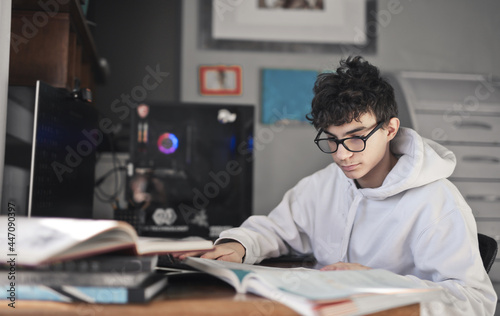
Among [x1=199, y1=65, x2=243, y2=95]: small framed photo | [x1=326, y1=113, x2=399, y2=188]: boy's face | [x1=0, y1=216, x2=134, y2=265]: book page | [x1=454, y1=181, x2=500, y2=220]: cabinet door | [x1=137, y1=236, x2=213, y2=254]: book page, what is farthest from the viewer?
[x1=199, y1=65, x2=243, y2=95]: small framed photo

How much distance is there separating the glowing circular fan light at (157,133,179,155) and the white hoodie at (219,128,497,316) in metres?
0.83

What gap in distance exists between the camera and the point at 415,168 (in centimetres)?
121

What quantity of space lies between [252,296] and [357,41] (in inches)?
102

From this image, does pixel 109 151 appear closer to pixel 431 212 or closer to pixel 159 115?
pixel 159 115

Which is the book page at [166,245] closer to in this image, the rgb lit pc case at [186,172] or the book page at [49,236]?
the book page at [49,236]

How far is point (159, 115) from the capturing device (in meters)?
2.28

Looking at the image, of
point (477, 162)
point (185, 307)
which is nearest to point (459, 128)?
point (477, 162)

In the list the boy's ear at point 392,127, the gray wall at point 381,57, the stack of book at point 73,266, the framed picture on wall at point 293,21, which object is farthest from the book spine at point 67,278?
the framed picture on wall at point 293,21

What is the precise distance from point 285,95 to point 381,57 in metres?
0.64

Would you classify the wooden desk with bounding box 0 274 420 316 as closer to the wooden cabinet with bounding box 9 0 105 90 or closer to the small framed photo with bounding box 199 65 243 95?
the wooden cabinet with bounding box 9 0 105 90

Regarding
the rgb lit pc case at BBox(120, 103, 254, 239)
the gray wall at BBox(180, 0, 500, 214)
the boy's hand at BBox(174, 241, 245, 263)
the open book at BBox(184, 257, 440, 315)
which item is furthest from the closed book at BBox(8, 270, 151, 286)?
the gray wall at BBox(180, 0, 500, 214)

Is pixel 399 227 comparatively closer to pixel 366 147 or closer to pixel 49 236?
pixel 366 147

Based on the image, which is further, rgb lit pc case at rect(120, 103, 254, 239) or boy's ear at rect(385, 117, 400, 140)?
rgb lit pc case at rect(120, 103, 254, 239)

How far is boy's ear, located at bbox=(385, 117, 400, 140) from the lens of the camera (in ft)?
4.45
